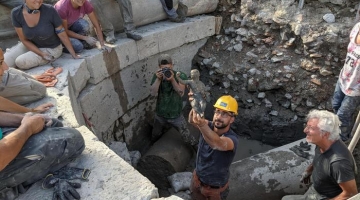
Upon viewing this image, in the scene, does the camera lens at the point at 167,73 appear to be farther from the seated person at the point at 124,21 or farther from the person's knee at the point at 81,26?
the person's knee at the point at 81,26

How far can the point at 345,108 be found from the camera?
4.39 metres

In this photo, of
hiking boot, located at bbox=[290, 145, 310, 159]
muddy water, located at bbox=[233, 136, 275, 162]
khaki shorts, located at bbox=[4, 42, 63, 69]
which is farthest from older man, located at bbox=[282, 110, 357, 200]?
khaki shorts, located at bbox=[4, 42, 63, 69]

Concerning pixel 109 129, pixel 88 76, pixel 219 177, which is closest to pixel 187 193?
pixel 219 177

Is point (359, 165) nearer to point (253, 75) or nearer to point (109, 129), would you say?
point (253, 75)

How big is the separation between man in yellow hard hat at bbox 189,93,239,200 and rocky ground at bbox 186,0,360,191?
2.70 m

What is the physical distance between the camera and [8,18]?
6.58m

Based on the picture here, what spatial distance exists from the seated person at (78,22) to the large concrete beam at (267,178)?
9.26 feet

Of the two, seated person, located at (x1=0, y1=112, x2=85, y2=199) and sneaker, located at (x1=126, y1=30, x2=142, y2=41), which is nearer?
seated person, located at (x1=0, y1=112, x2=85, y2=199)

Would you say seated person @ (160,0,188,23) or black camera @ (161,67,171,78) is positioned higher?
seated person @ (160,0,188,23)

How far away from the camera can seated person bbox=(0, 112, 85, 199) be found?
2527 millimetres

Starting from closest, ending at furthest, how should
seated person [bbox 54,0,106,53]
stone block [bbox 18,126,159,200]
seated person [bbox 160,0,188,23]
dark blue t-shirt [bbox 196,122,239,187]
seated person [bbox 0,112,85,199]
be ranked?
seated person [bbox 0,112,85,199] → stone block [bbox 18,126,159,200] → dark blue t-shirt [bbox 196,122,239,187] → seated person [bbox 54,0,106,53] → seated person [bbox 160,0,188,23]

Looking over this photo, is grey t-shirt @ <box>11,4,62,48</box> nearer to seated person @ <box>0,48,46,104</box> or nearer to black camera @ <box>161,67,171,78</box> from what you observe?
seated person @ <box>0,48,46,104</box>

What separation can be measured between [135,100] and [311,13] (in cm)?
351

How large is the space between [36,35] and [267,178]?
3.68 meters
